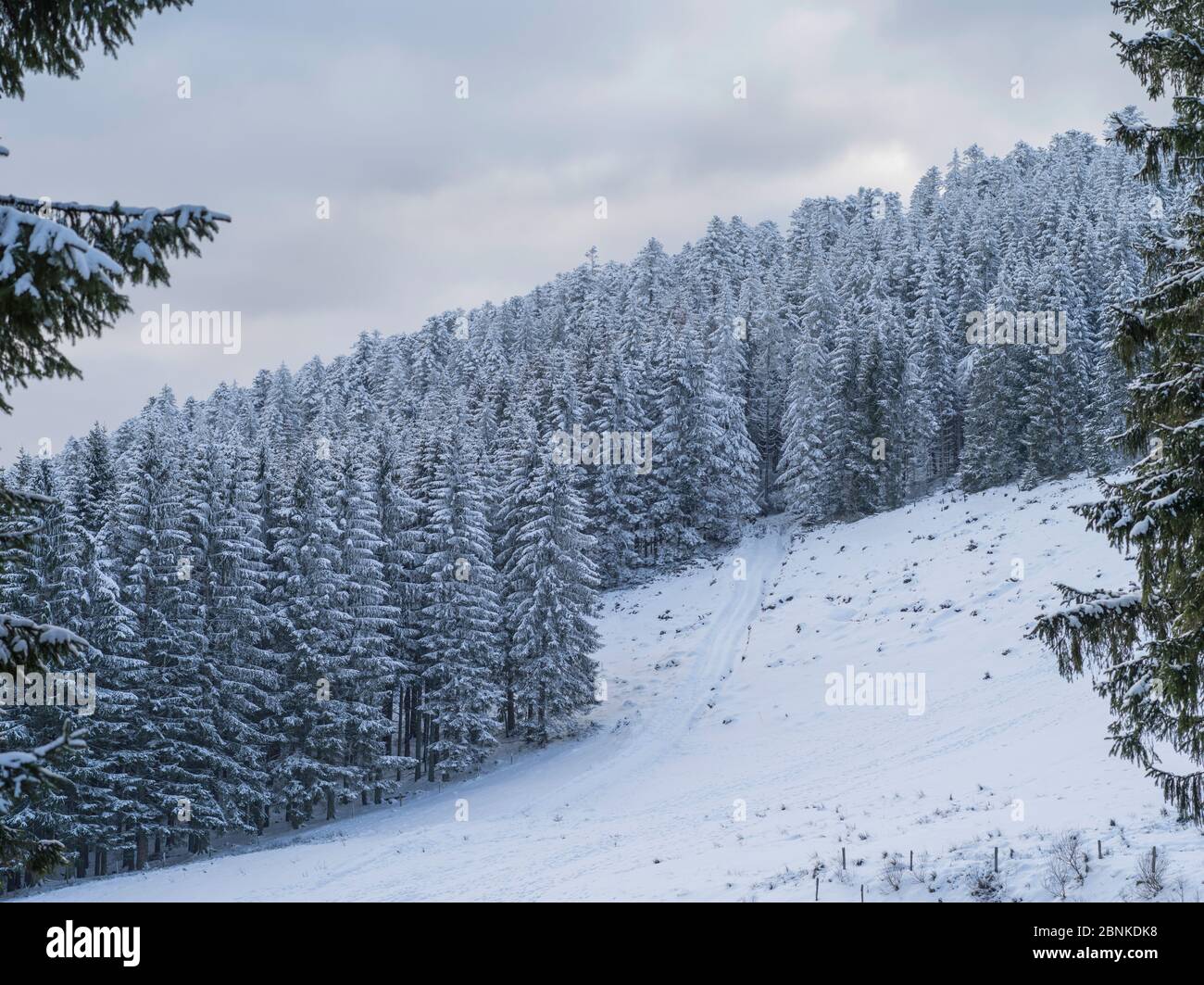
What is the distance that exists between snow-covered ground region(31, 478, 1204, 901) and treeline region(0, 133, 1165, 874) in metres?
3.41

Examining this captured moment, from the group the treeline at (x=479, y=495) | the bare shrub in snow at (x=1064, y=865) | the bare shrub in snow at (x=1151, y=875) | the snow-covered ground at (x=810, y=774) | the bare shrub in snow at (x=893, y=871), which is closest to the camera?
the bare shrub in snow at (x=1151, y=875)

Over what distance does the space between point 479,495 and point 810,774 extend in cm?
1774

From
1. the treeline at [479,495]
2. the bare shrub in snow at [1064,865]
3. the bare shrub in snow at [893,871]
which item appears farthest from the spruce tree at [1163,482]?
the bare shrub in snow at [893,871]

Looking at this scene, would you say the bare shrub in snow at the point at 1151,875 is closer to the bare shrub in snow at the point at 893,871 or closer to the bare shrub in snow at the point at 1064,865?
the bare shrub in snow at the point at 1064,865

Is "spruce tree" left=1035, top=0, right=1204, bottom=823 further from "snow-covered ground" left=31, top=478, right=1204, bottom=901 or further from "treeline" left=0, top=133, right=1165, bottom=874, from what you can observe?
"snow-covered ground" left=31, top=478, right=1204, bottom=901

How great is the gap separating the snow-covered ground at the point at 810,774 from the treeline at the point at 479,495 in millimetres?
3409

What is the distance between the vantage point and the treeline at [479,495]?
30766 millimetres

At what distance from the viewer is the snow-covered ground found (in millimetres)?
16812

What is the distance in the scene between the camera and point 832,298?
243 feet

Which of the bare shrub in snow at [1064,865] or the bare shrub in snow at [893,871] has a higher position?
the bare shrub in snow at [1064,865]

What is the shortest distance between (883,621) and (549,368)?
32728 mm

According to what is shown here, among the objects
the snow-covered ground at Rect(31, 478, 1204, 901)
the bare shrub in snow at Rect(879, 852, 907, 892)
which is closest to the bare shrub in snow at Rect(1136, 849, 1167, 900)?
the snow-covered ground at Rect(31, 478, 1204, 901)
